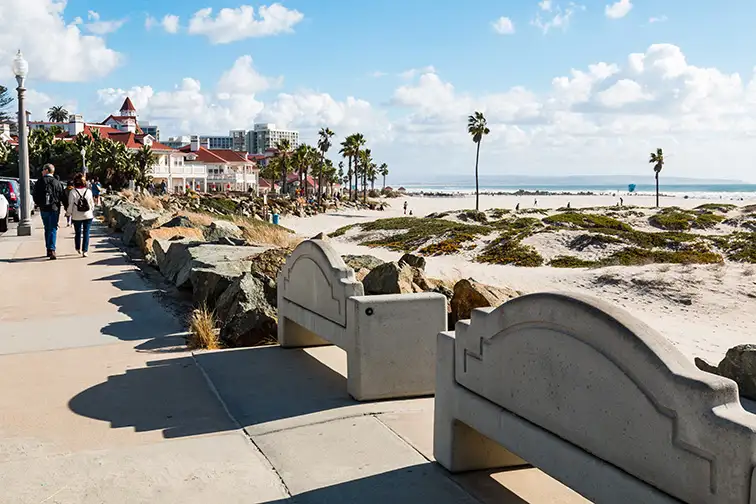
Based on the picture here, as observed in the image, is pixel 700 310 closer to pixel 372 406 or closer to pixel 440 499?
pixel 372 406

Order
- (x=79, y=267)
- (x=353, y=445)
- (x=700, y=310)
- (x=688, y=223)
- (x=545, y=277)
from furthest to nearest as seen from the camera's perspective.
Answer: (x=688, y=223) < (x=545, y=277) < (x=700, y=310) < (x=79, y=267) < (x=353, y=445)

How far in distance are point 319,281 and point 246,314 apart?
6.28ft

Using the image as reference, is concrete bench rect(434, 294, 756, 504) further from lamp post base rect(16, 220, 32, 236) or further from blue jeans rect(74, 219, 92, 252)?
lamp post base rect(16, 220, 32, 236)

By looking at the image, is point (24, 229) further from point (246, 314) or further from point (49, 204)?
point (246, 314)

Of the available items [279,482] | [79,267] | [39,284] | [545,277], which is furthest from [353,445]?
[545,277]

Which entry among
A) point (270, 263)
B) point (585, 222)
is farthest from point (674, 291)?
point (585, 222)

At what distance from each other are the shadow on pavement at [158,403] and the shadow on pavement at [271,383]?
16 cm

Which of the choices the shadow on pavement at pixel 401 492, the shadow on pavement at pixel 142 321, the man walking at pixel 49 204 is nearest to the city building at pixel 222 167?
the man walking at pixel 49 204

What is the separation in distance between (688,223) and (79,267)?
3726 centimetres

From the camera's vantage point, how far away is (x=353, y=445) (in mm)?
5332

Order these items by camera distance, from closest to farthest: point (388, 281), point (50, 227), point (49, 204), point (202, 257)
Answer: point (388, 281) → point (202, 257) → point (49, 204) → point (50, 227)

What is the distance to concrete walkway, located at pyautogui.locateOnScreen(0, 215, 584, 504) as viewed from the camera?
15.1 ft

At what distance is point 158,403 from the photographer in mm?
6316

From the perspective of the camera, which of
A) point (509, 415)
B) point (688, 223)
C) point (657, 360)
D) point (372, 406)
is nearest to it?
point (657, 360)
